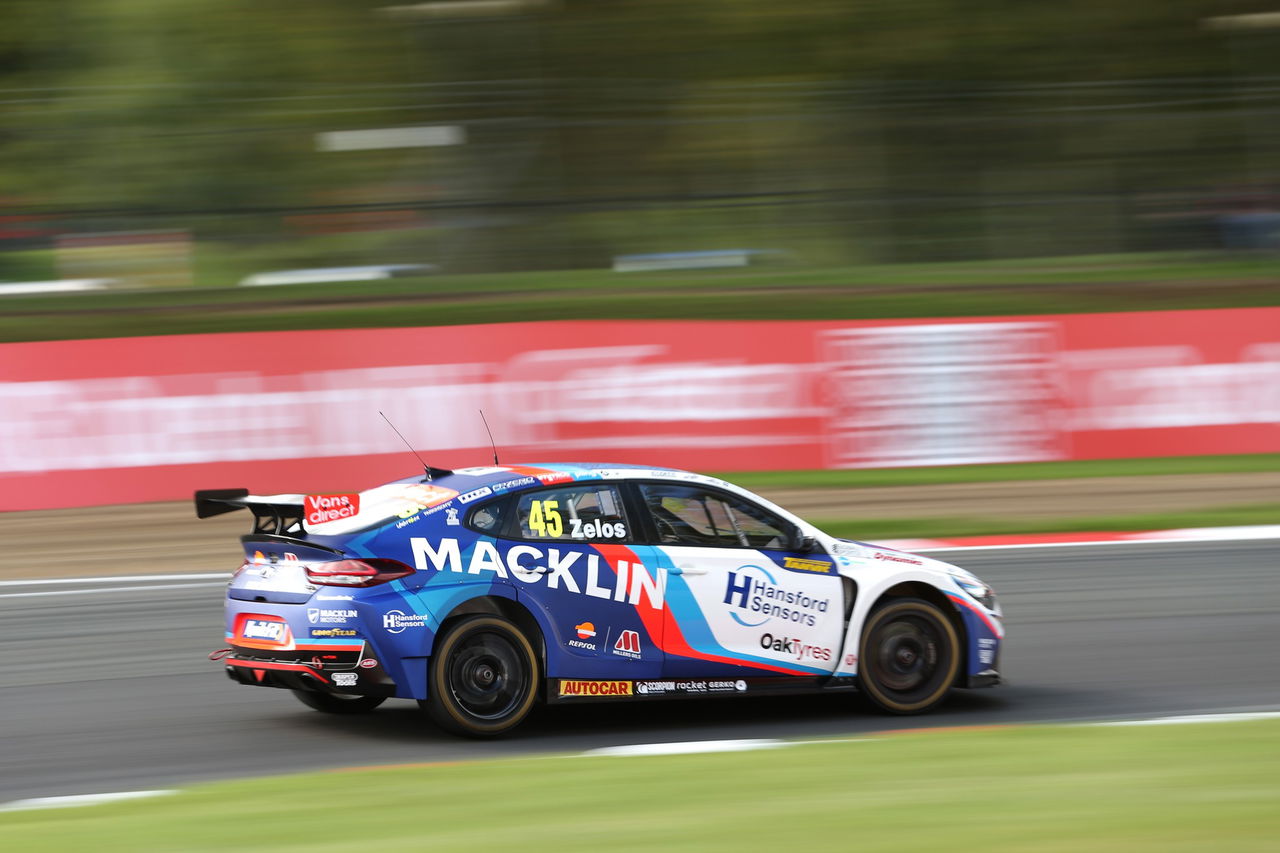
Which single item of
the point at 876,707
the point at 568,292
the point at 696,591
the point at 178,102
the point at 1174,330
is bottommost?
the point at 876,707

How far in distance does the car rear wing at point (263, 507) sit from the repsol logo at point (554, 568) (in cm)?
57

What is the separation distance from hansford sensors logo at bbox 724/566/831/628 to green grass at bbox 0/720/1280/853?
1234mm

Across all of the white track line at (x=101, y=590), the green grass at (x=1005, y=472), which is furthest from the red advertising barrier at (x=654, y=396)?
the white track line at (x=101, y=590)

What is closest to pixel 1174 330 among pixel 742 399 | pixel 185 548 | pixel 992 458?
pixel 992 458

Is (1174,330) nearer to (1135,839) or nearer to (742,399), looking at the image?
(742,399)

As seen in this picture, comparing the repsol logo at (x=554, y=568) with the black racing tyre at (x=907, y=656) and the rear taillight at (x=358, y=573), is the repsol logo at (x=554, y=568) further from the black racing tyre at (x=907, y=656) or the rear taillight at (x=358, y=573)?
the black racing tyre at (x=907, y=656)

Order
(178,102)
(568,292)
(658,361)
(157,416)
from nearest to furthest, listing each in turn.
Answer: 1. (157,416)
2. (658,361)
3. (568,292)
4. (178,102)

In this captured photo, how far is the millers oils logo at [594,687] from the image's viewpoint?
7508mm

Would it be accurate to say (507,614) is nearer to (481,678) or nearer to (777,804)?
(481,678)

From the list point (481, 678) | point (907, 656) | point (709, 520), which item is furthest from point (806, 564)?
point (481, 678)

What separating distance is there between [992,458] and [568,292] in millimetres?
6198

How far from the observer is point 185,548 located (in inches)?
592

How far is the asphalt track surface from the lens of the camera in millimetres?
7445

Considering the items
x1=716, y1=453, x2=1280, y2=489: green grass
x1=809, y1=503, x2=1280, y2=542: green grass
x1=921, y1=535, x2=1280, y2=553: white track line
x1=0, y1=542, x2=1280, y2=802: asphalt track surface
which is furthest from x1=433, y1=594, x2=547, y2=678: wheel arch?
x1=716, y1=453, x2=1280, y2=489: green grass
